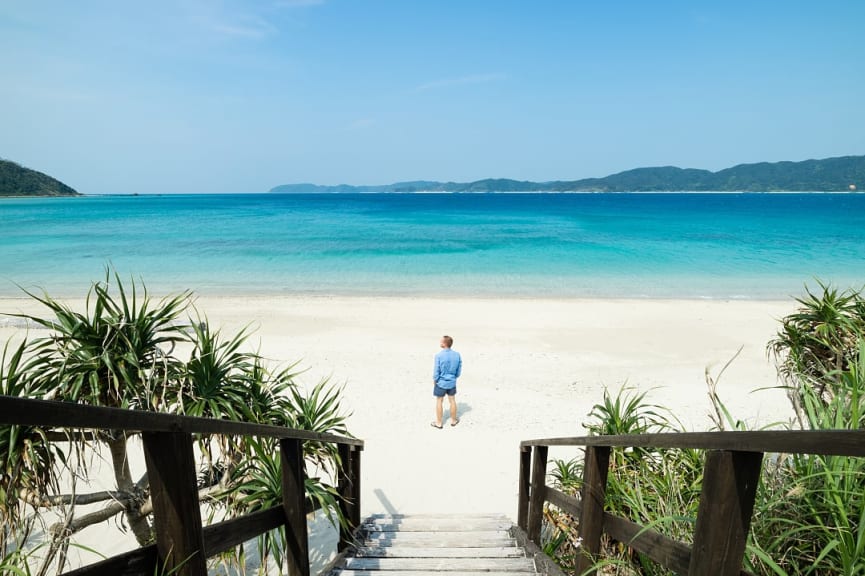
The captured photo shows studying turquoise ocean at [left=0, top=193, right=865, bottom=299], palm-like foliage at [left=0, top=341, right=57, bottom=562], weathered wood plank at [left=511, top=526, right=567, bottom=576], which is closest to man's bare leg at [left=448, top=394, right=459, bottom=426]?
weathered wood plank at [left=511, top=526, right=567, bottom=576]

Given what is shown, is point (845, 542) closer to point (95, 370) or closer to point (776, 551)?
point (776, 551)

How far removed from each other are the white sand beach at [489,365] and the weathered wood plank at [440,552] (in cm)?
244

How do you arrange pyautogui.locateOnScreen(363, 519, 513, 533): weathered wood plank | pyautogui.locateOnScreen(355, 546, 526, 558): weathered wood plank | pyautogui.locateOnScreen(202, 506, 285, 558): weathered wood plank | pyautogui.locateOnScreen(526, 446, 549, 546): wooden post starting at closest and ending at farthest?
pyautogui.locateOnScreen(202, 506, 285, 558): weathered wood plank < pyautogui.locateOnScreen(355, 546, 526, 558): weathered wood plank < pyautogui.locateOnScreen(526, 446, 549, 546): wooden post < pyautogui.locateOnScreen(363, 519, 513, 533): weathered wood plank

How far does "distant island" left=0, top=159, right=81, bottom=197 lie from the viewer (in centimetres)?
13712

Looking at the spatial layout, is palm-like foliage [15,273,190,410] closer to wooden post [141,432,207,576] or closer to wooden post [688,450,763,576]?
wooden post [141,432,207,576]

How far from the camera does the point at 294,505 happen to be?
8.35 ft

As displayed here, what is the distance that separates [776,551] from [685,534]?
1.91 ft

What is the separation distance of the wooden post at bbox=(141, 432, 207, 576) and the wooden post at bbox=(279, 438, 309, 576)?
85cm

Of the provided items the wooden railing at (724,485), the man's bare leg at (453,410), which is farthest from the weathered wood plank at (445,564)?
the man's bare leg at (453,410)

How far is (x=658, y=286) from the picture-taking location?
22094mm

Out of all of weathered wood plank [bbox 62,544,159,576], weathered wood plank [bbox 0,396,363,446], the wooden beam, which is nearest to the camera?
weathered wood plank [bbox 0,396,363,446]

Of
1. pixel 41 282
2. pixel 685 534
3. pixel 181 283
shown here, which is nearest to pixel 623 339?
pixel 685 534

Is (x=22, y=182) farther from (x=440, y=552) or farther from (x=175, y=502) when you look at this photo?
(x=175, y=502)

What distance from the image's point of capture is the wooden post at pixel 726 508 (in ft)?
4.63
